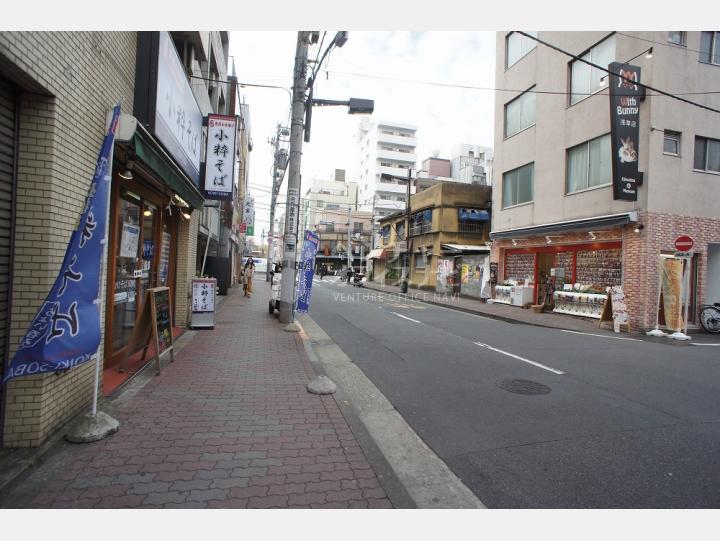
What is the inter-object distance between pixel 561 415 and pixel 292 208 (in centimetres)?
890

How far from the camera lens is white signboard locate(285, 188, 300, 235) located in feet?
38.7

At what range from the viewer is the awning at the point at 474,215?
94.0 feet

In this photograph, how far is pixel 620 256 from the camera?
14.2 m

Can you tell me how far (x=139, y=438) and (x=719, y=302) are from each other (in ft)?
55.7

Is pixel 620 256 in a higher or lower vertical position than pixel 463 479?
higher

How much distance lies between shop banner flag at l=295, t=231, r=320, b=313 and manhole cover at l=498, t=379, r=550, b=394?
6.34 metres

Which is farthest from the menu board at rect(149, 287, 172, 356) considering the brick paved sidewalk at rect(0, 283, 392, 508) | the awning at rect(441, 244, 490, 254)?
the awning at rect(441, 244, 490, 254)

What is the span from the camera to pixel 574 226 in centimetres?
1510

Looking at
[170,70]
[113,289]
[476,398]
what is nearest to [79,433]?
[113,289]

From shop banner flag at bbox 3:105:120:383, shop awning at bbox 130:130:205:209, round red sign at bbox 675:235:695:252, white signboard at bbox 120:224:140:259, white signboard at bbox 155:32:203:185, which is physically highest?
white signboard at bbox 155:32:203:185

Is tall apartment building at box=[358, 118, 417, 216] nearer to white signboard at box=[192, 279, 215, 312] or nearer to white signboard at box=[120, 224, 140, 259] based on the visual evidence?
white signboard at box=[192, 279, 215, 312]

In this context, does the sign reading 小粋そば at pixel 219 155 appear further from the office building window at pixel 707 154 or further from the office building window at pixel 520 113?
the office building window at pixel 707 154

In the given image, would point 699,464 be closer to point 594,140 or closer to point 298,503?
point 298,503

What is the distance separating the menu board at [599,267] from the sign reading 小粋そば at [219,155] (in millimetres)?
12690
